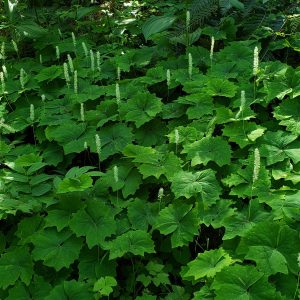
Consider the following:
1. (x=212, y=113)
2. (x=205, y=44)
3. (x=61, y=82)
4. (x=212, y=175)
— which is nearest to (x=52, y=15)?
(x=61, y=82)

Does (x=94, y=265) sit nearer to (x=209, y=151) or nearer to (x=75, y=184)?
(x=75, y=184)

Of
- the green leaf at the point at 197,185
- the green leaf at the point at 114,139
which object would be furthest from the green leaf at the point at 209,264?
the green leaf at the point at 114,139

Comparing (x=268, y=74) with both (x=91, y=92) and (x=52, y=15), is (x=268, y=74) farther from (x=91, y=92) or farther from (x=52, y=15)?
(x=52, y=15)

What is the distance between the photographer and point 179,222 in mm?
2729

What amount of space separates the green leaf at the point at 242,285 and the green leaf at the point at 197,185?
0.59 meters

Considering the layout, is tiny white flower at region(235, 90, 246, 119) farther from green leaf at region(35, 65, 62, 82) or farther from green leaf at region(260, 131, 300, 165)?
green leaf at region(35, 65, 62, 82)

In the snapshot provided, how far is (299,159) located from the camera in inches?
114

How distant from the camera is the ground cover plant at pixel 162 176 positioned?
2.50 metres

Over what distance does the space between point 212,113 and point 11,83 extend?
2.11 m

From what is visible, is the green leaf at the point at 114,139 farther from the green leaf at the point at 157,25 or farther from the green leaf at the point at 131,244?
the green leaf at the point at 157,25

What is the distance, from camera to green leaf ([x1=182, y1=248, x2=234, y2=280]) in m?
2.36

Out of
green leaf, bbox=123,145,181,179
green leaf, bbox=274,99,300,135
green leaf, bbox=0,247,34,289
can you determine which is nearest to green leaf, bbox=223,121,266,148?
green leaf, bbox=274,99,300,135

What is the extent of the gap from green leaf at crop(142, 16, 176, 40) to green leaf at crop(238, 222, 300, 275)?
2.49 meters

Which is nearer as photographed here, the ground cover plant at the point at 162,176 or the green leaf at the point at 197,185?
the ground cover plant at the point at 162,176
